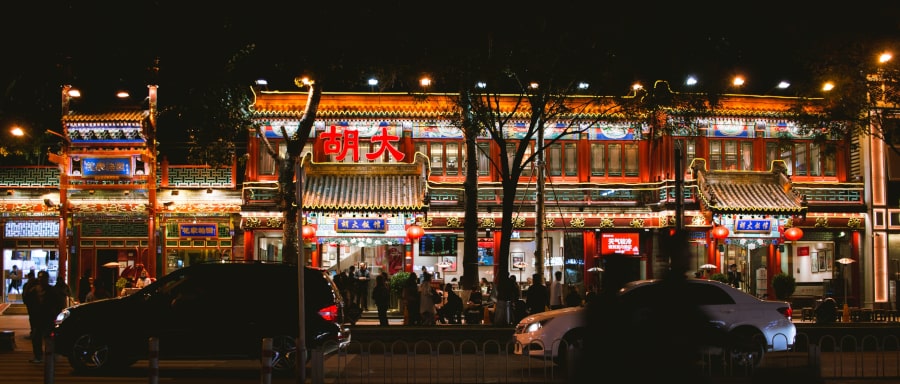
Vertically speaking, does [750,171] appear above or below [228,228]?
above

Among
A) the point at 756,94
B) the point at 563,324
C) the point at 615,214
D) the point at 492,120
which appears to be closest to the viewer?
the point at 563,324

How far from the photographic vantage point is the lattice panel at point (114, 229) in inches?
1196

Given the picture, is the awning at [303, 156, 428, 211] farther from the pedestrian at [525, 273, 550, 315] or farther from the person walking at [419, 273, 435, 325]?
the pedestrian at [525, 273, 550, 315]

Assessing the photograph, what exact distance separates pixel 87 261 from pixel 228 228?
17.5 ft

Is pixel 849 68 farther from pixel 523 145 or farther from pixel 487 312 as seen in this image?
pixel 487 312

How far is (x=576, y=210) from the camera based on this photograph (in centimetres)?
2992

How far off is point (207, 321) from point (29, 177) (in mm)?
18748

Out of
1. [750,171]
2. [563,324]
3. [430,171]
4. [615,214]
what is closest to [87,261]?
[430,171]

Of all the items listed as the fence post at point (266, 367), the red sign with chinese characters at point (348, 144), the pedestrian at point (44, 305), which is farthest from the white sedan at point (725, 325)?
the red sign with chinese characters at point (348, 144)

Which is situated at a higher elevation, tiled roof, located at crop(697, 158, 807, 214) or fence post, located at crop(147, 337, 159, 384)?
tiled roof, located at crop(697, 158, 807, 214)

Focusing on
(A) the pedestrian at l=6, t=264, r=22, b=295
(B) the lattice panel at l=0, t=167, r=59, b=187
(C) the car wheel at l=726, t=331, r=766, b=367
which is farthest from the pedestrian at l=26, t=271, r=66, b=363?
(A) the pedestrian at l=6, t=264, r=22, b=295

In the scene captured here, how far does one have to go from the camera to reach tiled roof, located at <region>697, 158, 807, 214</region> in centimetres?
2817

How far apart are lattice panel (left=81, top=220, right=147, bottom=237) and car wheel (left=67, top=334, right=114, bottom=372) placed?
16.3 metres

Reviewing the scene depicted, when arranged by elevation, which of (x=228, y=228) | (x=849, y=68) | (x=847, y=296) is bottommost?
(x=847, y=296)
